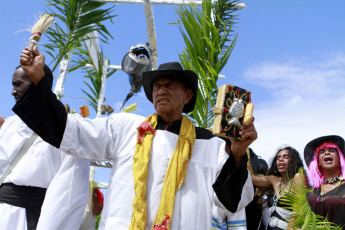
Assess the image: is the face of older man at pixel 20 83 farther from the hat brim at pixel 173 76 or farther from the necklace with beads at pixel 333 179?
the necklace with beads at pixel 333 179

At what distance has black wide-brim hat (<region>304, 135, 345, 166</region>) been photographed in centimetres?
404

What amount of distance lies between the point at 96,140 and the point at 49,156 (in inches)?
35.8

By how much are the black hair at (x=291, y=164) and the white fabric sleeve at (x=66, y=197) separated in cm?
249

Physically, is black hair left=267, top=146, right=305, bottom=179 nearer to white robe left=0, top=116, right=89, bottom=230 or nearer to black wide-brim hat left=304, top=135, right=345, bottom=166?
black wide-brim hat left=304, top=135, right=345, bottom=166

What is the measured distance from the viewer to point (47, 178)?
9.79 ft

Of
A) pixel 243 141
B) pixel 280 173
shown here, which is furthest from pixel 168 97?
pixel 280 173

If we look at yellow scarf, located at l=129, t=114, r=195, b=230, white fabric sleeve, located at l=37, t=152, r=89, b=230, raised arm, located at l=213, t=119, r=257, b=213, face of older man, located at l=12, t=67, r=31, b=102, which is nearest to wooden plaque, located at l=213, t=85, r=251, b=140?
raised arm, located at l=213, t=119, r=257, b=213

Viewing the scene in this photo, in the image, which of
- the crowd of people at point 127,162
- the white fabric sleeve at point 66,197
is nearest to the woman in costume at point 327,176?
the crowd of people at point 127,162

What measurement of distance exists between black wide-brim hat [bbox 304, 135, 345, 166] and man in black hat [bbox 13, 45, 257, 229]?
2.07 m

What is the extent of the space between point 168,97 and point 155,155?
0.40 metres

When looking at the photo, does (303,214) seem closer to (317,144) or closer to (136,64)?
(317,144)

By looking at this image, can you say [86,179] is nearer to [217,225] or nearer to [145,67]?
[217,225]

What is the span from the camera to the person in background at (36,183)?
8.77ft

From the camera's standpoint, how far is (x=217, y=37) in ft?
14.3
